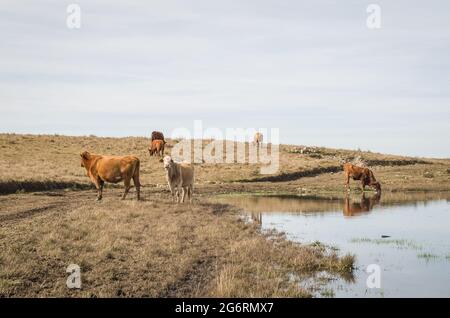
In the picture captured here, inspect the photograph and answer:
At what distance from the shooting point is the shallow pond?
34.1 ft

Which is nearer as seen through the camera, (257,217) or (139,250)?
(139,250)

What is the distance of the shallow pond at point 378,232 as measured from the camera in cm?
1039

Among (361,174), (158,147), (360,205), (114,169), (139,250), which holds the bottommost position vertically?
(360,205)

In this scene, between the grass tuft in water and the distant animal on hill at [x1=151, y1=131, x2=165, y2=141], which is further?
the distant animal on hill at [x1=151, y1=131, x2=165, y2=141]

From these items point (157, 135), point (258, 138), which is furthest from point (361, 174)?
point (258, 138)

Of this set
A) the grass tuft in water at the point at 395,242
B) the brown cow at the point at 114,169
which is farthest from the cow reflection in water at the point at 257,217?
the brown cow at the point at 114,169

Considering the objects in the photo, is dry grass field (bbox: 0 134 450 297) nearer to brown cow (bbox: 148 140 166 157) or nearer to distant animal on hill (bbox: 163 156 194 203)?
distant animal on hill (bbox: 163 156 194 203)

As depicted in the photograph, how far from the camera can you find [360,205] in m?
25.9

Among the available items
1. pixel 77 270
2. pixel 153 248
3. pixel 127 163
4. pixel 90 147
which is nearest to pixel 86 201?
pixel 127 163

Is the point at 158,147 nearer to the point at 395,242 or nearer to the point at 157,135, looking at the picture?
the point at 157,135

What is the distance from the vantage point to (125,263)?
11203 millimetres

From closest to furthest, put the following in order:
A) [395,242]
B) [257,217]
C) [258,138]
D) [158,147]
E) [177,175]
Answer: [395,242] < [257,217] < [177,175] < [158,147] < [258,138]

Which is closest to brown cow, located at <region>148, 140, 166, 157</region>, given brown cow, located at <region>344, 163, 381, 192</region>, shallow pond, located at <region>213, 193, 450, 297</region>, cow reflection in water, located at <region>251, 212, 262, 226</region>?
brown cow, located at <region>344, 163, 381, 192</region>

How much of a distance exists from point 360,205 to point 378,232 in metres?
8.83
